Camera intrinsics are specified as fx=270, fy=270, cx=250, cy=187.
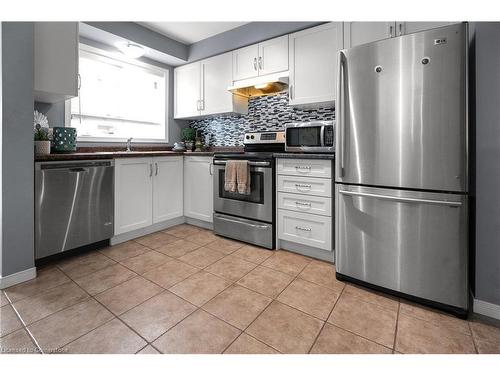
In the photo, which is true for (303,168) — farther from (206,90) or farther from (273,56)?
(206,90)

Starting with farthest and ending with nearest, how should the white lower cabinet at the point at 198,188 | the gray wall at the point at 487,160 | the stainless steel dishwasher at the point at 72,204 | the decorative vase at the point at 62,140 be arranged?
1. the white lower cabinet at the point at 198,188
2. the decorative vase at the point at 62,140
3. the stainless steel dishwasher at the point at 72,204
4. the gray wall at the point at 487,160

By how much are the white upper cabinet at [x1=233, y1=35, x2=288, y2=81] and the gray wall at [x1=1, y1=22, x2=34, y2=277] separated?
201 cm

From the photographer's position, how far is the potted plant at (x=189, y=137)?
13.1 feet

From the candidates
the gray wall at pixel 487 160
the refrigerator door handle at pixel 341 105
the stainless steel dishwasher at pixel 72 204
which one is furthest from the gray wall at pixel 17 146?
the gray wall at pixel 487 160

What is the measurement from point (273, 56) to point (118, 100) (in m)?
2.05

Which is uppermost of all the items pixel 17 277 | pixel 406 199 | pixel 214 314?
pixel 406 199

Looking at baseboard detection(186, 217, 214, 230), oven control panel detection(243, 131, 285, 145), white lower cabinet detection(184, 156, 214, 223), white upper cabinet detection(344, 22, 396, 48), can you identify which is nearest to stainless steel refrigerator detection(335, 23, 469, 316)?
white upper cabinet detection(344, 22, 396, 48)

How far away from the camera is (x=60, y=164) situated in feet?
7.47

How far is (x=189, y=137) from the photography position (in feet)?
13.3

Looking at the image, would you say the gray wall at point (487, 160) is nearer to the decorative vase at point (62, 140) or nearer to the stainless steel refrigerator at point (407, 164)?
the stainless steel refrigerator at point (407, 164)

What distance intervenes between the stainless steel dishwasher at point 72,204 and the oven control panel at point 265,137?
4.80ft

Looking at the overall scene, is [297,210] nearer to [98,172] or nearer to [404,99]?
[404,99]

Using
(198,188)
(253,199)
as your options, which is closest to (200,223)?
(198,188)
